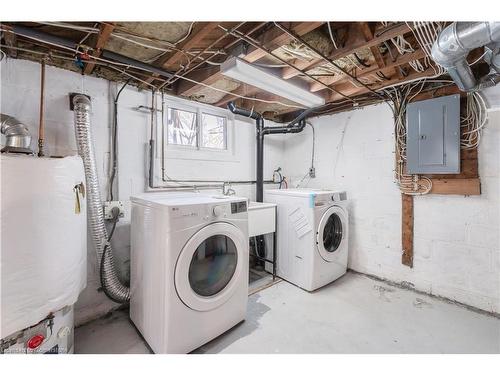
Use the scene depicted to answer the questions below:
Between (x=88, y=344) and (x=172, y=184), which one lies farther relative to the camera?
(x=172, y=184)

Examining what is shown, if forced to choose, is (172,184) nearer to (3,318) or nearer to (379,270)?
(3,318)

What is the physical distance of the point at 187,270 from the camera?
149 cm

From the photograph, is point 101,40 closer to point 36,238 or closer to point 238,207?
point 36,238

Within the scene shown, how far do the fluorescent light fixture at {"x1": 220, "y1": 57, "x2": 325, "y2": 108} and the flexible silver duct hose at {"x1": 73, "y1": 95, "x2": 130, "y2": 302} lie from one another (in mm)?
1116

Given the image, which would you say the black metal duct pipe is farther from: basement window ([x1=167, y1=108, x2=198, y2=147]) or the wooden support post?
the wooden support post

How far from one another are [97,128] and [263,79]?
4.90ft

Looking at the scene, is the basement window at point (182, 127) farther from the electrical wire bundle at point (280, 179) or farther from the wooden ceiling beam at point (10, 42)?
the electrical wire bundle at point (280, 179)

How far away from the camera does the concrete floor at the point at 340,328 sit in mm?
1640

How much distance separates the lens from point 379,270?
107 inches

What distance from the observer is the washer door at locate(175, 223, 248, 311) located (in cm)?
149

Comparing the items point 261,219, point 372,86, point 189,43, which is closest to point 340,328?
point 261,219

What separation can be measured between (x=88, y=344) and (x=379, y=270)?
2947 millimetres

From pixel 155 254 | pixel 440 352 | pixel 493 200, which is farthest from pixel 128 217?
pixel 493 200

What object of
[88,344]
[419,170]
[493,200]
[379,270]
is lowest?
[88,344]
